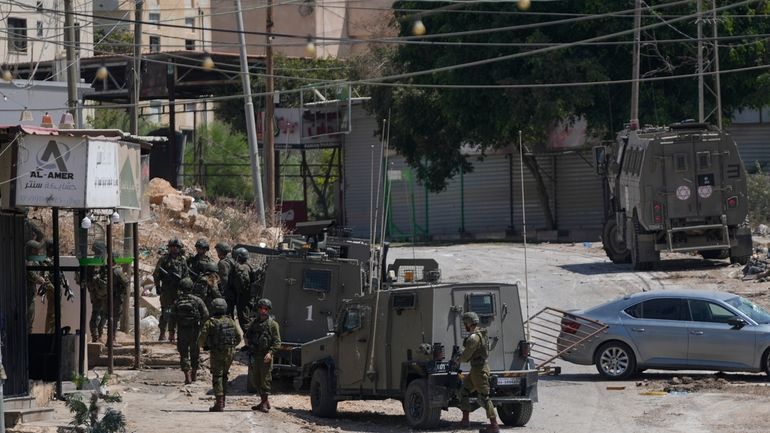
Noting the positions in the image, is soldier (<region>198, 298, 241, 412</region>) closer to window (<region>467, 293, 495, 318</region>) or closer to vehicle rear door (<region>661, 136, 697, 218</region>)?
window (<region>467, 293, 495, 318</region>)

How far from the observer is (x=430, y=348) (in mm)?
15984

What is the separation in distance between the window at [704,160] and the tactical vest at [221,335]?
17.3 metres

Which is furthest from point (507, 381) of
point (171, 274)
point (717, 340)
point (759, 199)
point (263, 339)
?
point (759, 199)

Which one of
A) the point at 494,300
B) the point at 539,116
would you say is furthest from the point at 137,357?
the point at 539,116

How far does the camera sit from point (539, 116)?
1640 inches

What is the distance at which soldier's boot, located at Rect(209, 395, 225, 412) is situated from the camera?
16672 millimetres

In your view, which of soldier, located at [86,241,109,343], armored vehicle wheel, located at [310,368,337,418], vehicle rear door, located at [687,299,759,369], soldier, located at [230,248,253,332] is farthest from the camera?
soldier, located at [86,241,109,343]

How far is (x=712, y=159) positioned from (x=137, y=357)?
1623 centimetres

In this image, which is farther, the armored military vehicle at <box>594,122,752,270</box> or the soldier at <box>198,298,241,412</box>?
the armored military vehicle at <box>594,122,752,270</box>

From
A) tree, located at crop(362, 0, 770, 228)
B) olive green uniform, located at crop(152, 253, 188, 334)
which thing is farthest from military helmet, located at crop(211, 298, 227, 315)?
tree, located at crop(362, 0, 770, 228)

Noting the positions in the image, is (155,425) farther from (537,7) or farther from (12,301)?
(537,7)

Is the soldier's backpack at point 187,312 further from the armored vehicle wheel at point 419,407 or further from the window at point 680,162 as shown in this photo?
the window at point 680,162

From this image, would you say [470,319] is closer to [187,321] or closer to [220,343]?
[220,343]

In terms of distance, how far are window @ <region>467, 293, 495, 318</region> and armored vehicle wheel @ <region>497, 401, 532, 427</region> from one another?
1189mm
